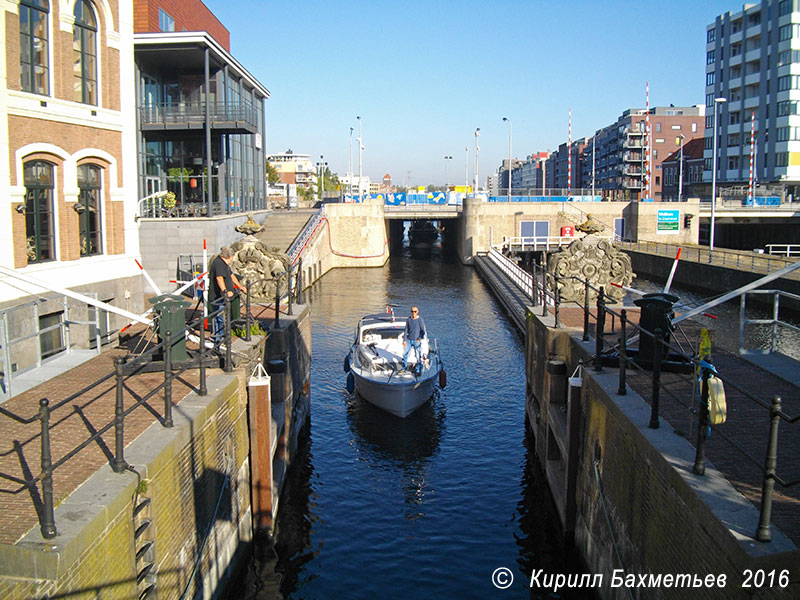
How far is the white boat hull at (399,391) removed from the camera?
59.9 feet

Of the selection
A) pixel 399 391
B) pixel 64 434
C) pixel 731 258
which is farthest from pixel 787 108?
pixel 64 434

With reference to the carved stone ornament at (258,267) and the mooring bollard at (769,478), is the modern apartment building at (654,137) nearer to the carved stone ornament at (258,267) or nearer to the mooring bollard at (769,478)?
the carved stone ornament at (258,267)

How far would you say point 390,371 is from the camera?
62.1ft

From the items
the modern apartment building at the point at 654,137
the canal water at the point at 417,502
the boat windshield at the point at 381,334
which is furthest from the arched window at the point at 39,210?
the modern apartment building at the point at 654,137

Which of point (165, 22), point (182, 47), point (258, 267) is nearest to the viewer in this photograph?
point (258, 267)

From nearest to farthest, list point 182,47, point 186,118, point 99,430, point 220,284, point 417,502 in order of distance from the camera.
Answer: point 99,430
point 220,284
point 417,502
point 182,47
point 186,118

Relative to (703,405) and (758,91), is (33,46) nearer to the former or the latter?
(703,405)

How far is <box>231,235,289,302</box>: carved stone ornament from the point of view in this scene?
66.7 feet

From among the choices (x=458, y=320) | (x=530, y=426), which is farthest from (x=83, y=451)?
(x=458, y=320)

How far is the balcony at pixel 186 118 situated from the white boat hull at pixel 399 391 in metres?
23.8

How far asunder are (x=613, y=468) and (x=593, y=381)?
5.65ft

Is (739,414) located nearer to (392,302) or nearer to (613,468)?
(613,468)

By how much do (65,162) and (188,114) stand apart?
2352cm

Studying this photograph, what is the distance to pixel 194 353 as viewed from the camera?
1152 cm
